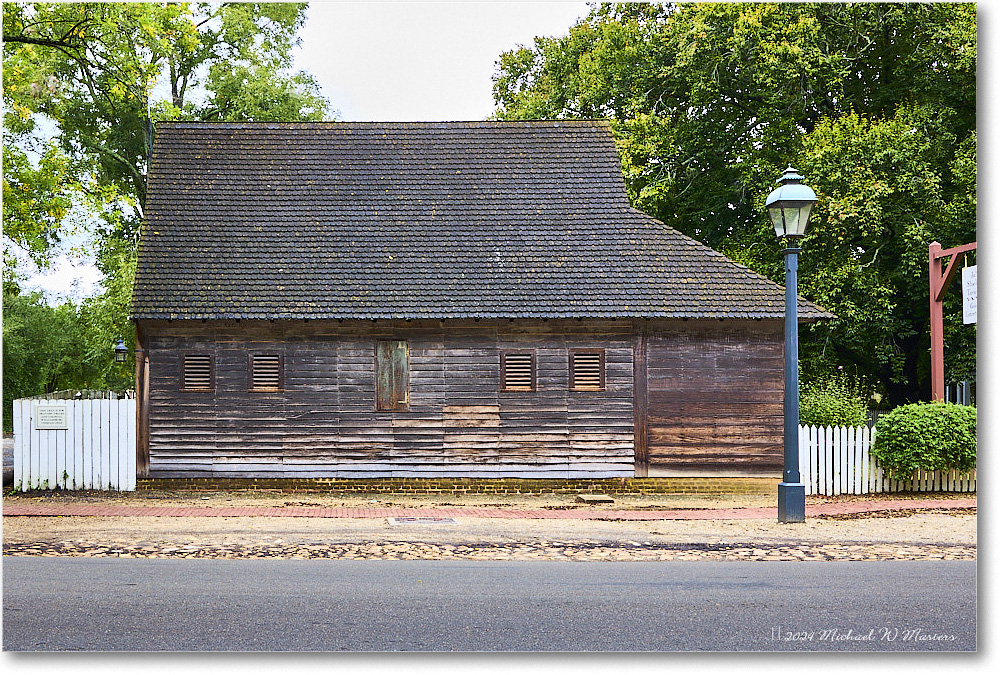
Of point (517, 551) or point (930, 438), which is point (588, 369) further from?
point (517, 551)

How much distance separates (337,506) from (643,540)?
4.68m

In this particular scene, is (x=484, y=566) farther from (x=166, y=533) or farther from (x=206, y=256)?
(x=206, y=256)

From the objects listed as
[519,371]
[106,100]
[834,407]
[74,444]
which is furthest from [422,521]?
[106,100]

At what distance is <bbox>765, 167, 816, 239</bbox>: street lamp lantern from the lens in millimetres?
10695

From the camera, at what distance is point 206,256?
15.1m

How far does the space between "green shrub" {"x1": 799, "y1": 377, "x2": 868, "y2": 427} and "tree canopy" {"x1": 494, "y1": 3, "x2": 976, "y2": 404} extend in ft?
1.36

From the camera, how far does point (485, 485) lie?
1488 centimetres

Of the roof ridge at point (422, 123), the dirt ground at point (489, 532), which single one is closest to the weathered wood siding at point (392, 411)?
the dirt ground at point (489, 532)

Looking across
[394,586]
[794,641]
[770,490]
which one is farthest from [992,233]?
[770,490]

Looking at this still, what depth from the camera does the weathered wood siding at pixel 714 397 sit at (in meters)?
15.0

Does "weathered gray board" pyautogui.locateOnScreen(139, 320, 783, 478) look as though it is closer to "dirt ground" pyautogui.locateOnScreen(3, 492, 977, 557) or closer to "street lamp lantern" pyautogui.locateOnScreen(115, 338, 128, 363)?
"street lamp lantern" pyautogui.locateOnScreen(115, 338, 128, 363)

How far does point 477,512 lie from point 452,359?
3295 millimetres

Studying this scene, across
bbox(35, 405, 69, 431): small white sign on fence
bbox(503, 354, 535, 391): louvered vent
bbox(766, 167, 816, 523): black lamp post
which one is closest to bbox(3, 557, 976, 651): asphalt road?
bbox(766, 167, 816, 523): black lamp post

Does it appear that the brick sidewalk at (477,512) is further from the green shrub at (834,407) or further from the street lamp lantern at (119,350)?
the street lamp lantern at (119,350)
